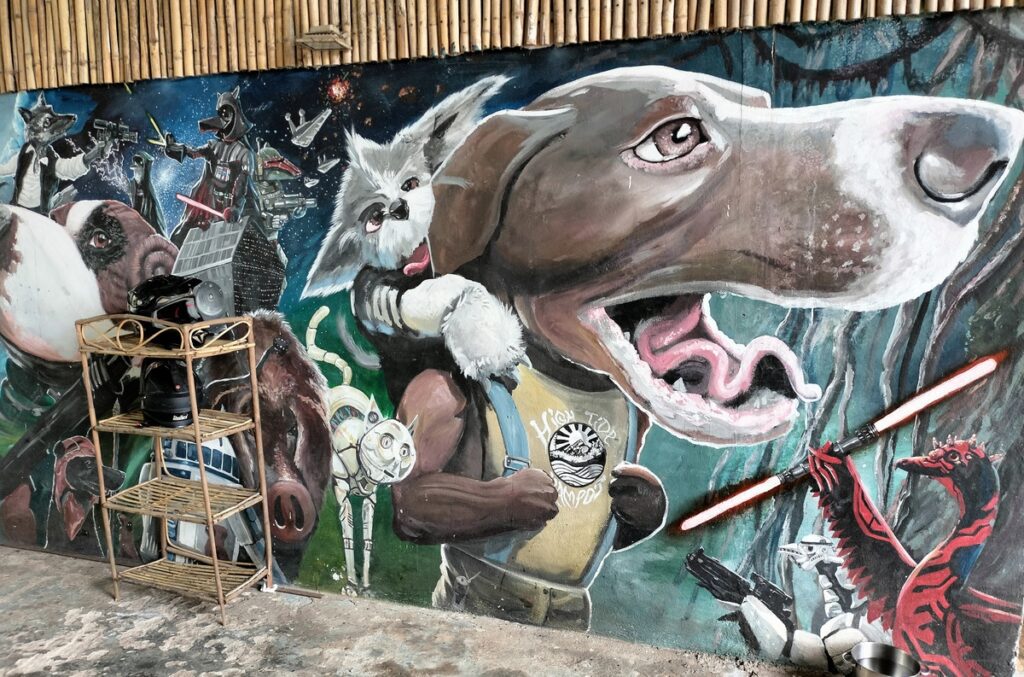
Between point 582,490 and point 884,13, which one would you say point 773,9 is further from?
point 582,490

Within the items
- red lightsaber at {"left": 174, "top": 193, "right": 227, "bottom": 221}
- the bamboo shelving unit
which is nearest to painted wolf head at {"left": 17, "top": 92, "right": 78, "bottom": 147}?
red lightsaber at {"left": 174, "top": 193, "right": 227, "bottom": 221}

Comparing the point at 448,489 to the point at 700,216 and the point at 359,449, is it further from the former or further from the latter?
the point at 700,216

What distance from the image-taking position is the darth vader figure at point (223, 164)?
11.3 ft

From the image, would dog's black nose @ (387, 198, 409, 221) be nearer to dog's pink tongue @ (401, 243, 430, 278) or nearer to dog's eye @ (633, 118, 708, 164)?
dog's pink tongue @ (401, 243, 430, 278)

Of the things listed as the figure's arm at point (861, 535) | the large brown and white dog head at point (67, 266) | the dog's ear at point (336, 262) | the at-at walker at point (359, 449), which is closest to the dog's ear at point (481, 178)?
the dog's ear at point (336, 262)

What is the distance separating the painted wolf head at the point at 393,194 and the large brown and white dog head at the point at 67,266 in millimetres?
1044

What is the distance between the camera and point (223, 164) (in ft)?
11.4

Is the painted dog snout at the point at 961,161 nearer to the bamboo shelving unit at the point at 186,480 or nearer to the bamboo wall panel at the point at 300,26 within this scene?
the bamboo wall panel at the point at 300,26

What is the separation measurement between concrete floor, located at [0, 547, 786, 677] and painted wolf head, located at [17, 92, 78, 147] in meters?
2.53

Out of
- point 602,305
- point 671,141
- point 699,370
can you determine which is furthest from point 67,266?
point 699,370

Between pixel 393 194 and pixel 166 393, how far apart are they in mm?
1523

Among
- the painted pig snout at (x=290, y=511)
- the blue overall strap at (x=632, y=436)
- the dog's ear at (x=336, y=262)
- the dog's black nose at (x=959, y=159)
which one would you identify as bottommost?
the painted pig snout at (x=290, y=511)

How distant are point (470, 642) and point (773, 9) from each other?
306cm

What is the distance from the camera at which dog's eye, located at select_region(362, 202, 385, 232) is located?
3258mm
